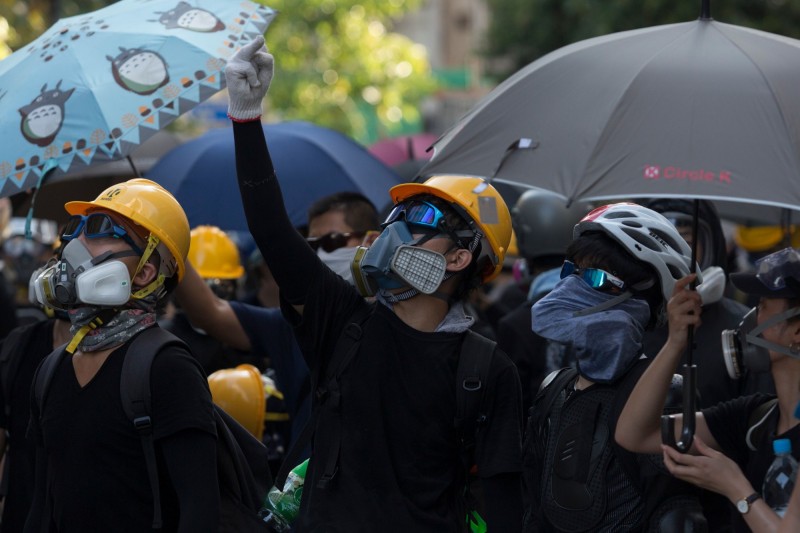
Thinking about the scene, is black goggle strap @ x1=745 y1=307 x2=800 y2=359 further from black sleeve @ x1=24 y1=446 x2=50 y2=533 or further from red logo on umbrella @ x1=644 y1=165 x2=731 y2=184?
black sleeve @ x1=24 y1=446 x2=50 y2=533

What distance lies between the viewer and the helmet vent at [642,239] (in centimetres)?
408

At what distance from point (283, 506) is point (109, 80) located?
193 centimetres

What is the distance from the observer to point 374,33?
96.8ft

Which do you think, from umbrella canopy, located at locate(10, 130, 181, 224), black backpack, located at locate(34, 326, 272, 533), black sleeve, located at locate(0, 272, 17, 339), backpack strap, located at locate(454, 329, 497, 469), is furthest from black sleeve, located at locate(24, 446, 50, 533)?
black sleeve, located at locate(0, 272, 17, 339)

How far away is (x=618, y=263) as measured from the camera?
4.06 m

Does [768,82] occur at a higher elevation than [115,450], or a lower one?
higher

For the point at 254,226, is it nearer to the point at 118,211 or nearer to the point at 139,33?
the point at 118,211

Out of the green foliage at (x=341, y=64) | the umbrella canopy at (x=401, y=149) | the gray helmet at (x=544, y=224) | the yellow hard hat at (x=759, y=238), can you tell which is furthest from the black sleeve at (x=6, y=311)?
the green foliage at (x=341, y=64)

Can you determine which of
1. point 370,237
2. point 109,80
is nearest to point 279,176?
point 370,237

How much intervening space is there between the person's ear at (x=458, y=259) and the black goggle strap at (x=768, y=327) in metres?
0.93

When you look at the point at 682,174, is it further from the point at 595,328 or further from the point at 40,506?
Result: the point at 40,506

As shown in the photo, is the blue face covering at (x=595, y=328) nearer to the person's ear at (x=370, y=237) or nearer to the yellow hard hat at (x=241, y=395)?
the person's ear at (x=370, y=237)

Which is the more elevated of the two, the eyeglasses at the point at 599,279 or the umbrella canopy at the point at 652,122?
the umbrella canopy at the point at 652,122

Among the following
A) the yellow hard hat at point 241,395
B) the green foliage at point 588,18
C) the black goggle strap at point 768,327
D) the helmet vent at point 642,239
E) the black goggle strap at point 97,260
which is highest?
the black goggle strap at point 768,327
